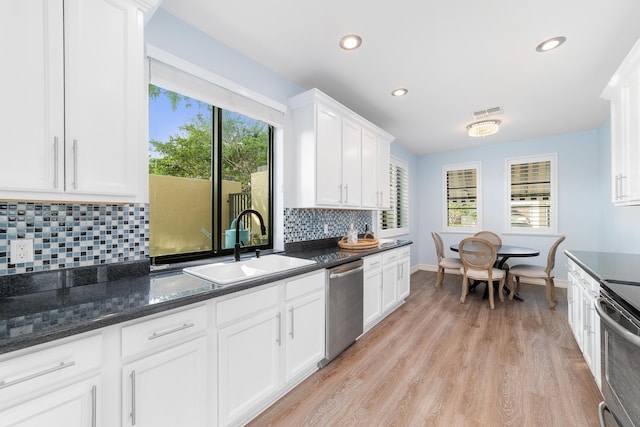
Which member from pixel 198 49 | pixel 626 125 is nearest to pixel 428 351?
pixel 626 125

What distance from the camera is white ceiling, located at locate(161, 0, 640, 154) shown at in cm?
178

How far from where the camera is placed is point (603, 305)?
1.54 meters

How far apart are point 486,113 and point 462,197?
8.03ft

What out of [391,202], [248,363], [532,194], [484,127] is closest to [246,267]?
[248,363]

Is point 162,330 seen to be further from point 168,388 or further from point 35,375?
point 35,375

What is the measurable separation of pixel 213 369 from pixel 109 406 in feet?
1.44

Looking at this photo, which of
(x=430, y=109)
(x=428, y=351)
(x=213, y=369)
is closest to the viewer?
(x=213, y=369)

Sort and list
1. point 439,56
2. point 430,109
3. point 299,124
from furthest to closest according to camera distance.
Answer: point 430,109 → point 299,124 → point 439,56

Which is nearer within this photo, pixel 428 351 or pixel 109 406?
pixel 109 406

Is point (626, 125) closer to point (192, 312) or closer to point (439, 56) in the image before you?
point (439, 56)

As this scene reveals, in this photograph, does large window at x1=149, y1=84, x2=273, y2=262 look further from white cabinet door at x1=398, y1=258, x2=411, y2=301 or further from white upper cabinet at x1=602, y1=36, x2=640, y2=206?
white upper cabinet at x1=602, y1=36, x2=640, y2=206

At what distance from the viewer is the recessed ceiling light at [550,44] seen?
2.05m

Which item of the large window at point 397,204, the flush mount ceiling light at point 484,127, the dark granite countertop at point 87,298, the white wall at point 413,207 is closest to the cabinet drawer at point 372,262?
the dark granite countertop at point 87,298

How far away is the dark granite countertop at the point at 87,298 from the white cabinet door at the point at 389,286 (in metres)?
1.69
